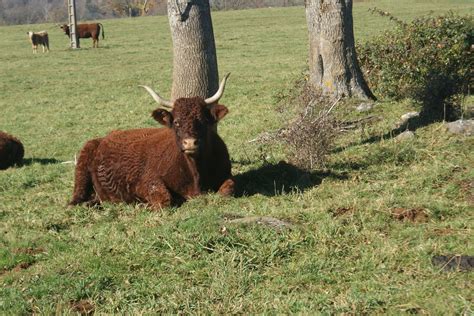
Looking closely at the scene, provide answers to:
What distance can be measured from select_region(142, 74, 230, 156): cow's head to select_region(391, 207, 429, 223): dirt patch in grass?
95.8 inches

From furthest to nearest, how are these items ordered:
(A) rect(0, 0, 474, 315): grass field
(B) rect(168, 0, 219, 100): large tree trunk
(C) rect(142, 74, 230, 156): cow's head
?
(B) rect(168, 0, 219, 100): large tree trunk < (C) rect(142, 74, 230, 156): cow's head < (A) rect(0, 0, 474, 315): grass field

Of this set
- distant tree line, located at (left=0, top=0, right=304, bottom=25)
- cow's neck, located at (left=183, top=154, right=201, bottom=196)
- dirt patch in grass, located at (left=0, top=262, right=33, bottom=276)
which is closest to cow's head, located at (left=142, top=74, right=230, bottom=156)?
cow's neck, located at (left=183, top=154, right=201, bottom=196)

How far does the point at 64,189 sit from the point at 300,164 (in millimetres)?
3804

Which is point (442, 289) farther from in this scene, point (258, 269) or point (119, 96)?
point (119, 96)

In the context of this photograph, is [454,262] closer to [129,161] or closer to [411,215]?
[411,215]

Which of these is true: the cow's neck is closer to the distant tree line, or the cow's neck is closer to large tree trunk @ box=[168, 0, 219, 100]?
large tree trunk @ box=[168, 0, 219, 100]

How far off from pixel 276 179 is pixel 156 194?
5.45 ft

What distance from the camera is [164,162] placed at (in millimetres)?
8203

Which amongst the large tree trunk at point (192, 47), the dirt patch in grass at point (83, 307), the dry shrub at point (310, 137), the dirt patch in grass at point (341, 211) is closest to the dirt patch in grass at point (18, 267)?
the dirt patch in grass at point (83, 307)

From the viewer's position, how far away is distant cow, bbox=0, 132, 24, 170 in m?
12.8

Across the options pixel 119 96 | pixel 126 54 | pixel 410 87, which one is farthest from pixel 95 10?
pixel 410 87

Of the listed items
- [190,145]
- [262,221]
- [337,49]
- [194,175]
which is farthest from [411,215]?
[337,49]

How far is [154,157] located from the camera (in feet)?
27.6

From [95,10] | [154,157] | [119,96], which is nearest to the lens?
[154,157]
